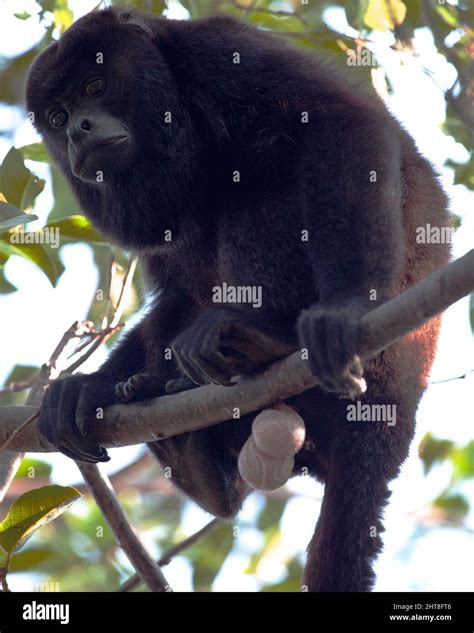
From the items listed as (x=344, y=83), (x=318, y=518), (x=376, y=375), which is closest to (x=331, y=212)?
(x=376, y=375)

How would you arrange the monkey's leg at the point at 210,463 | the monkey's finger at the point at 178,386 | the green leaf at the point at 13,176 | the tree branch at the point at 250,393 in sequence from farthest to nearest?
the green leaf at the point at 13,176 → the monkey's leg at the point at 210,463 → the monkey's finger at the point at 178,386 → the tree branch at the point at 250,393

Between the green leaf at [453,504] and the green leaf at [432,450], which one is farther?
the green leaf at [453,504]

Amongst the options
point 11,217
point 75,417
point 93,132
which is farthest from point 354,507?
point 93,132

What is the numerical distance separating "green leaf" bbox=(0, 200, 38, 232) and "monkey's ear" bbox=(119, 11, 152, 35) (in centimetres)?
103

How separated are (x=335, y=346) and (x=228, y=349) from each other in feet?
1.58

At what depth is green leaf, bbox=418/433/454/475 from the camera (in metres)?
5.75

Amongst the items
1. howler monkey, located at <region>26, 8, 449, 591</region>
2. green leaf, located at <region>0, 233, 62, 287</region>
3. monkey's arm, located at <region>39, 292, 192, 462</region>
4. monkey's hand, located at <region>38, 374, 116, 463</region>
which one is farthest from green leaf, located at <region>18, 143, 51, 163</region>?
monkey's hand, located at <region>38, 374, 116, 463</region>

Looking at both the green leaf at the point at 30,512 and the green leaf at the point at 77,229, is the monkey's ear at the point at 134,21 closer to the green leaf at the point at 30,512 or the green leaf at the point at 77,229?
the green leaf at the point at 77,229

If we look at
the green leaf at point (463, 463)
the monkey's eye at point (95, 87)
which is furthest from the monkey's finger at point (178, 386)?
the green leaf at point (463, 463)

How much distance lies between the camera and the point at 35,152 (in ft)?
14.8

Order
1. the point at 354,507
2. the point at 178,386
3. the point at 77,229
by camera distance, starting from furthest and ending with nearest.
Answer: the point at 77,229 < the point at 178,386 < the point at 354,507

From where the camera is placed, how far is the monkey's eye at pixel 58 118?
3.93m

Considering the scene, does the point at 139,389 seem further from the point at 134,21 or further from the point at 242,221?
the point at 134,21
